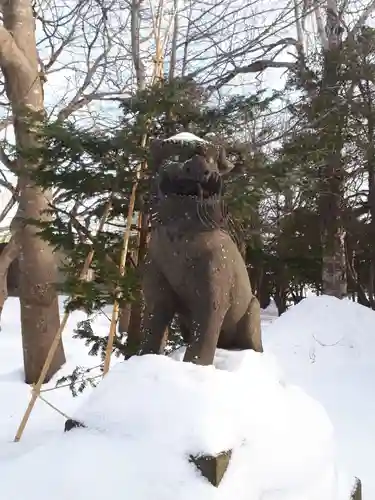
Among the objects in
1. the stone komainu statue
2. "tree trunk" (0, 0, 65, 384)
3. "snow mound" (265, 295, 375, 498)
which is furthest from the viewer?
"tree trunk" (0, 0, 65, 384)

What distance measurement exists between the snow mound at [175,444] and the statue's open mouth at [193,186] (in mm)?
727

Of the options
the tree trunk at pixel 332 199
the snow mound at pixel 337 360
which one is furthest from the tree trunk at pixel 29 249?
the tree trunk at pixel 332 199

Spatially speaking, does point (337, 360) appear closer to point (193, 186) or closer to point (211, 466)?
point (193, 186)

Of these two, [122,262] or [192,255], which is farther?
[122,262]

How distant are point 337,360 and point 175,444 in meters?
5.60

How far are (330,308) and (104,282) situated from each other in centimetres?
552

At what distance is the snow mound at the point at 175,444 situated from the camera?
1.94 m

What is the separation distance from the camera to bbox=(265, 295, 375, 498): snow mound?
4.85 m

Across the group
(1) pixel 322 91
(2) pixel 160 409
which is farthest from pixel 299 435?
(1) pixel 322 91

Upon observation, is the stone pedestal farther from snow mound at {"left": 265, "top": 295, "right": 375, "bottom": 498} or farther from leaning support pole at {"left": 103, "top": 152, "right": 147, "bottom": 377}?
snow mound at {"left": 265, "top": 295, "right": 375, "bottom": 498}

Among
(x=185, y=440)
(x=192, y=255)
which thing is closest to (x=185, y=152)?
(x=192, y=255)

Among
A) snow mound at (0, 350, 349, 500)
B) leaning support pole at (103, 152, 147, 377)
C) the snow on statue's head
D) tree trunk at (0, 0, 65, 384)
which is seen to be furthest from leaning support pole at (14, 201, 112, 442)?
tree trunk at (0, 0, 65, 384)

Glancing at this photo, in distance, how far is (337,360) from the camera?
7203 millimetres

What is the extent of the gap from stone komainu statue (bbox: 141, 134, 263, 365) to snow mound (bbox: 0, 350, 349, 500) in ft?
0.72
